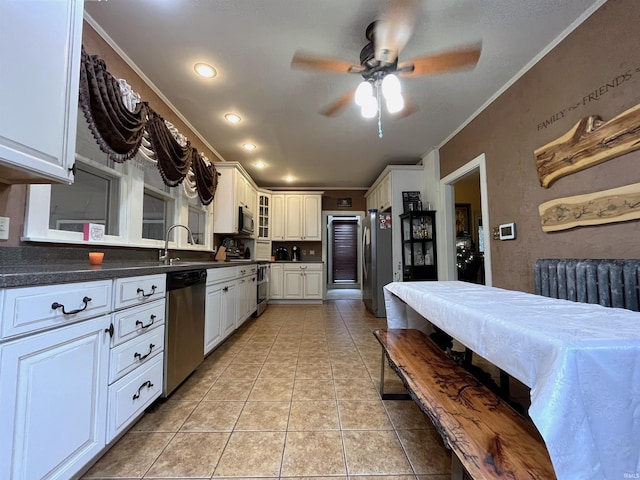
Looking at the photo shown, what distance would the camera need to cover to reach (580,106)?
191 centimetres

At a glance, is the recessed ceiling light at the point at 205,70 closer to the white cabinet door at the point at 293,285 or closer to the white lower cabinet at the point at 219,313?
the white lower cabinet at the point at 219,313

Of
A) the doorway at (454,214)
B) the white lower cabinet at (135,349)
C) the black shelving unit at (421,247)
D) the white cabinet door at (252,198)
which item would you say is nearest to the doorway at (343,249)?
the white cabinet door at (252,198)

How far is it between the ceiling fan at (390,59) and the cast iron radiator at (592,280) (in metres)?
1.57

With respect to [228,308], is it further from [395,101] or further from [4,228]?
[395,101]

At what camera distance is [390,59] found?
204 cm

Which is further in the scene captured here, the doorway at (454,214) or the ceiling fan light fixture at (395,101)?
the doorway at (454,214)

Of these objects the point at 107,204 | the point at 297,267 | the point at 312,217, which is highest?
the point at 312,217

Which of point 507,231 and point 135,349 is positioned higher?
point 507,231

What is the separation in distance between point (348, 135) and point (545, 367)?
3.46 metres

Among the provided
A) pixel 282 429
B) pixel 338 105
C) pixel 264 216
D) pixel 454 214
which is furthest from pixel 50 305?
pixel 264 216

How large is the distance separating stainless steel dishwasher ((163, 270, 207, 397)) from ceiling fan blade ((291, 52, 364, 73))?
1.82 meters

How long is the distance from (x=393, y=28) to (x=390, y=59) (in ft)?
0.67

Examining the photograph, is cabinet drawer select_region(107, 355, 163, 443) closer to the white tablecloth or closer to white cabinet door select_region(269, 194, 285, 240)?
the white tablecloth

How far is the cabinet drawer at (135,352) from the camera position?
1318 millimetres
